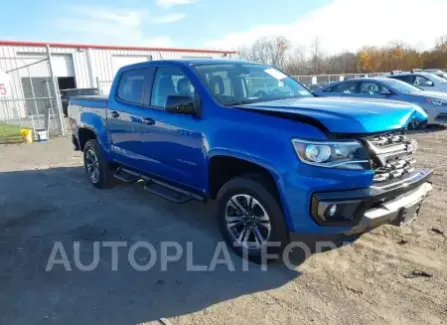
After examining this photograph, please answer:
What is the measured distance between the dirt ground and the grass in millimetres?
9095

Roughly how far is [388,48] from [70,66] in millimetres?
58566

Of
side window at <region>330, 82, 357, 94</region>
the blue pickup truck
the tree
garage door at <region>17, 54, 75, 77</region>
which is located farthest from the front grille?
the tree

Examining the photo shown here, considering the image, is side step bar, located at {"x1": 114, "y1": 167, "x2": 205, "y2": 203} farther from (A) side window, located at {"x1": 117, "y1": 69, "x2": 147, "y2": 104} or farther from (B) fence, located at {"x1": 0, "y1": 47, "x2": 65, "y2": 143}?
(B) fence, located at {"x1": 0, "y1": 47, "x2": 65, "y2": 143}

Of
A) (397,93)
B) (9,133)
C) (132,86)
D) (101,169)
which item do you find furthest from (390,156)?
(9,133)

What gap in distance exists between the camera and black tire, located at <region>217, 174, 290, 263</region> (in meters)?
3.14

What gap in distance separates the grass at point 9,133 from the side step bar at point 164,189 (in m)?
9.40

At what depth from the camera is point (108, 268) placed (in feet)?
11.5

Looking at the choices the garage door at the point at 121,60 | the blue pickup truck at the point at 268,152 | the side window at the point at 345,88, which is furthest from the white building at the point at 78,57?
the blue pickup truck at the point at 268,152

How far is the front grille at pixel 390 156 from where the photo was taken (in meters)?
2.96

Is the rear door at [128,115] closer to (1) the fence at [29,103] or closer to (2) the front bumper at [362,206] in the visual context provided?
(2) the front bumper at [362,206]

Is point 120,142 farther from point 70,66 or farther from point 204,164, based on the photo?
point 70,66

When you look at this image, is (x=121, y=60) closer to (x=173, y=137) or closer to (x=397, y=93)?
(x=397, y=93)

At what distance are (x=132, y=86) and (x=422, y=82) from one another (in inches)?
474

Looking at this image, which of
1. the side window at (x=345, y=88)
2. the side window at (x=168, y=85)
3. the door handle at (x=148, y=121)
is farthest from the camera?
the side window at (x=345, y=88)
